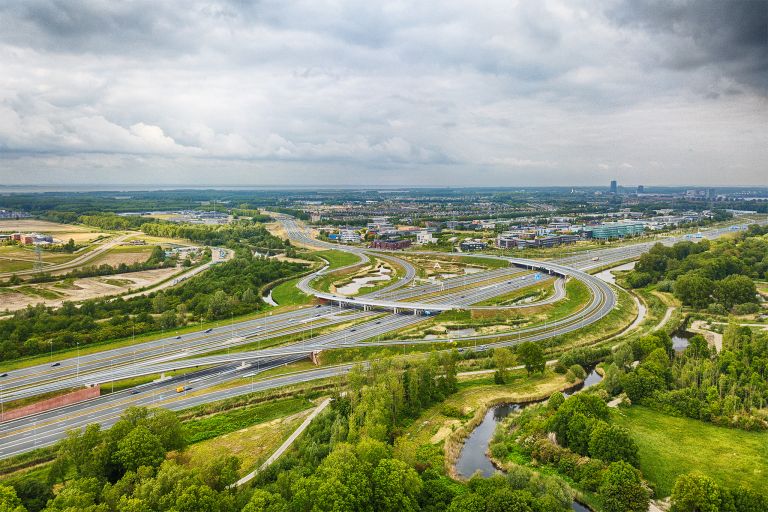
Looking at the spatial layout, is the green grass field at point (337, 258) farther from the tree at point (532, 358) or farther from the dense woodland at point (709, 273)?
the tree at point (532, 358)

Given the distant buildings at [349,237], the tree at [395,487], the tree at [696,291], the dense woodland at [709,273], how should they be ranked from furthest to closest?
the distant buildings at [349,237] < the tree at [696,291] < the dense woodland at [709,273] < the tree at [395,487]

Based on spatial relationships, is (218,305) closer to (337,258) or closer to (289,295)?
(289,295)

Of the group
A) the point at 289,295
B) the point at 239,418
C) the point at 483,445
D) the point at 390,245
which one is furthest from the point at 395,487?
the point at 390,245

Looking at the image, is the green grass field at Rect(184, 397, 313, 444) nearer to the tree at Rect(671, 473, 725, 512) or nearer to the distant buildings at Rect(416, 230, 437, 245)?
the tree at Rect(671, 473, 725, 512)

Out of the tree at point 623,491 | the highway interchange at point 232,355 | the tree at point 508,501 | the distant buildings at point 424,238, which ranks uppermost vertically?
the distant buildings at point 424,238

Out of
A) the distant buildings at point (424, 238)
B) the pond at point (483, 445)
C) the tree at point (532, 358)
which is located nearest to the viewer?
the pond at point (483, 445)

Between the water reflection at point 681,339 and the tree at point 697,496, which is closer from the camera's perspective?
the tree at point 697,496

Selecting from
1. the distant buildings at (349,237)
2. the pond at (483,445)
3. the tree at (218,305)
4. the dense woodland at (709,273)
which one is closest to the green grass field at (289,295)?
the tree at (218,305)
